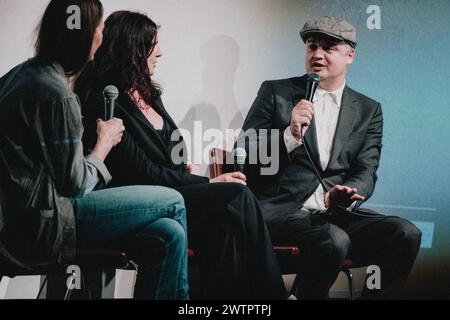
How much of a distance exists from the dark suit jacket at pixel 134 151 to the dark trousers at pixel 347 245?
0.50 m

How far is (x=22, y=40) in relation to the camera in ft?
10.4

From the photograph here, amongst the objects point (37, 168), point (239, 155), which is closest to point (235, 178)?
point (239, 155)

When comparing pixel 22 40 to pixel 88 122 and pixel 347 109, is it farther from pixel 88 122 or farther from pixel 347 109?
pixel 347 109

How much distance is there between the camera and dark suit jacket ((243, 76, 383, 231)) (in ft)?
10.2

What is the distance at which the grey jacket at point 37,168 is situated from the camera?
2.22 meters

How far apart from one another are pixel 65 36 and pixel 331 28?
136 cm

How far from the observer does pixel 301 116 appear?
2852 millimetres

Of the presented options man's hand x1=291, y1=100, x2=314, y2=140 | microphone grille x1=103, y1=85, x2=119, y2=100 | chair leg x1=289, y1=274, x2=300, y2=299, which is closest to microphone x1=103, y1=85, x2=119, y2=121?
Result: microphone grille x1=103, y1=85, x2=119, y2=100

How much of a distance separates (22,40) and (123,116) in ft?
2.46

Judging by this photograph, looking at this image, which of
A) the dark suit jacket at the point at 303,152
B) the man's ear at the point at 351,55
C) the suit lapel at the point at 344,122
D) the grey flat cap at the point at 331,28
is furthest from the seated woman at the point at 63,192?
the man's ear at the point at 351,55

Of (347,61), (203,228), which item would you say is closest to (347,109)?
(347,61)
